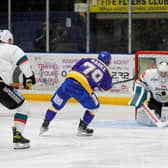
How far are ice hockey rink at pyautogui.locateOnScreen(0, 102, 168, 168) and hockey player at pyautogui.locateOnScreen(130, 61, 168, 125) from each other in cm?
31

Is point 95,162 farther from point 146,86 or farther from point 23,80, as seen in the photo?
point 146,86

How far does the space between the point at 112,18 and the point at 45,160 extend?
346 inches

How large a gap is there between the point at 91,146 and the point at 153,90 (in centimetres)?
230

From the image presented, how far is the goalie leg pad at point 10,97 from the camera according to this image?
316 inches

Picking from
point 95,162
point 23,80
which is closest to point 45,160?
point 95,162

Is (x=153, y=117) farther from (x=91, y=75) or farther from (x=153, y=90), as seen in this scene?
(x=91, y=75)

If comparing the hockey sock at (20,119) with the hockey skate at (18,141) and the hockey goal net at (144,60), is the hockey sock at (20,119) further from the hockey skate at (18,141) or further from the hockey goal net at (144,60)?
the hockey goal net at (144,60)

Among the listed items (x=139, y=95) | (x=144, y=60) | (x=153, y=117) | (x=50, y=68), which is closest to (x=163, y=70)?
(x=139, y=95)

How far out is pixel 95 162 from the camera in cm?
727

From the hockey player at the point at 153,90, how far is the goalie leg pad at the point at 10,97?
109 inches

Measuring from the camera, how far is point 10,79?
8.01m

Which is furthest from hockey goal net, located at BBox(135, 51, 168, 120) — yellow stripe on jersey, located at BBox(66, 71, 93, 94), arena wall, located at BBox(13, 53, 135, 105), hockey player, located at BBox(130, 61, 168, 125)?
yellow stripe on jersey, located at BBox(66, 71, 93, 94)

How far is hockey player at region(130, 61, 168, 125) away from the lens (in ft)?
34.1

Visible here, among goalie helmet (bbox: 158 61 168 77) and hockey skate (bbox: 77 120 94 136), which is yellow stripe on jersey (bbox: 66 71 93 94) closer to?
hockey skate (bbox: 77 120 94 136)
